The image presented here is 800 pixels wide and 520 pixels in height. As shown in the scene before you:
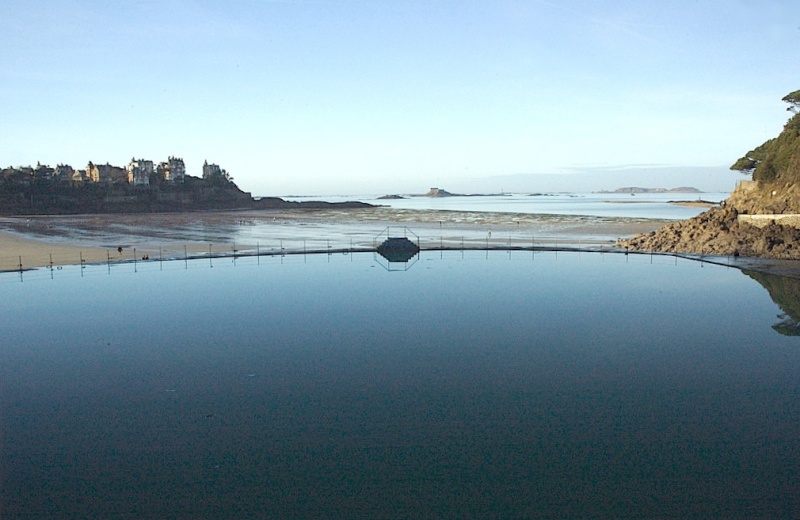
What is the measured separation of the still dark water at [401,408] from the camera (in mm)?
7363

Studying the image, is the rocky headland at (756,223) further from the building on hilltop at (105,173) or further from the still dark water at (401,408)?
the building on hilltop at (105,173)

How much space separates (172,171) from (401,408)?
159921 millimetres

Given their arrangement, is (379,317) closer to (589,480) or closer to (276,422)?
(276,422)

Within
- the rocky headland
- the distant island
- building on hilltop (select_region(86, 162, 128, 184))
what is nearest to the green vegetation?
the rocky headland

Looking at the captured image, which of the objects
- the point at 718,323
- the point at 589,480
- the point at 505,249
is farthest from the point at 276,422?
the point at 505,249

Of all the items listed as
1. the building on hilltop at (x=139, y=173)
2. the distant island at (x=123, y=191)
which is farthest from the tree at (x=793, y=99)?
the building on hilltop at (x=139, y=173)

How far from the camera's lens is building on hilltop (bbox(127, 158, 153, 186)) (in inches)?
5802

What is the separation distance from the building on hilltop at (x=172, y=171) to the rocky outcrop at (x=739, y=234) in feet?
440

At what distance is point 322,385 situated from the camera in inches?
446

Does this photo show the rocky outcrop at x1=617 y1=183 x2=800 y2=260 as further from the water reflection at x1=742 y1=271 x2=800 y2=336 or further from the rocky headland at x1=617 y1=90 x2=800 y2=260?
the water reflection at x1=742 y1=271 x2=800 y2=336

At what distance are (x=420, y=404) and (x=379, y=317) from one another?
23.8 feet

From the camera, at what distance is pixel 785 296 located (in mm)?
20484

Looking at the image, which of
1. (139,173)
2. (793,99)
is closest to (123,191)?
(139,173)

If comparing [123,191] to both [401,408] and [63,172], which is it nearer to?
[63,172]
